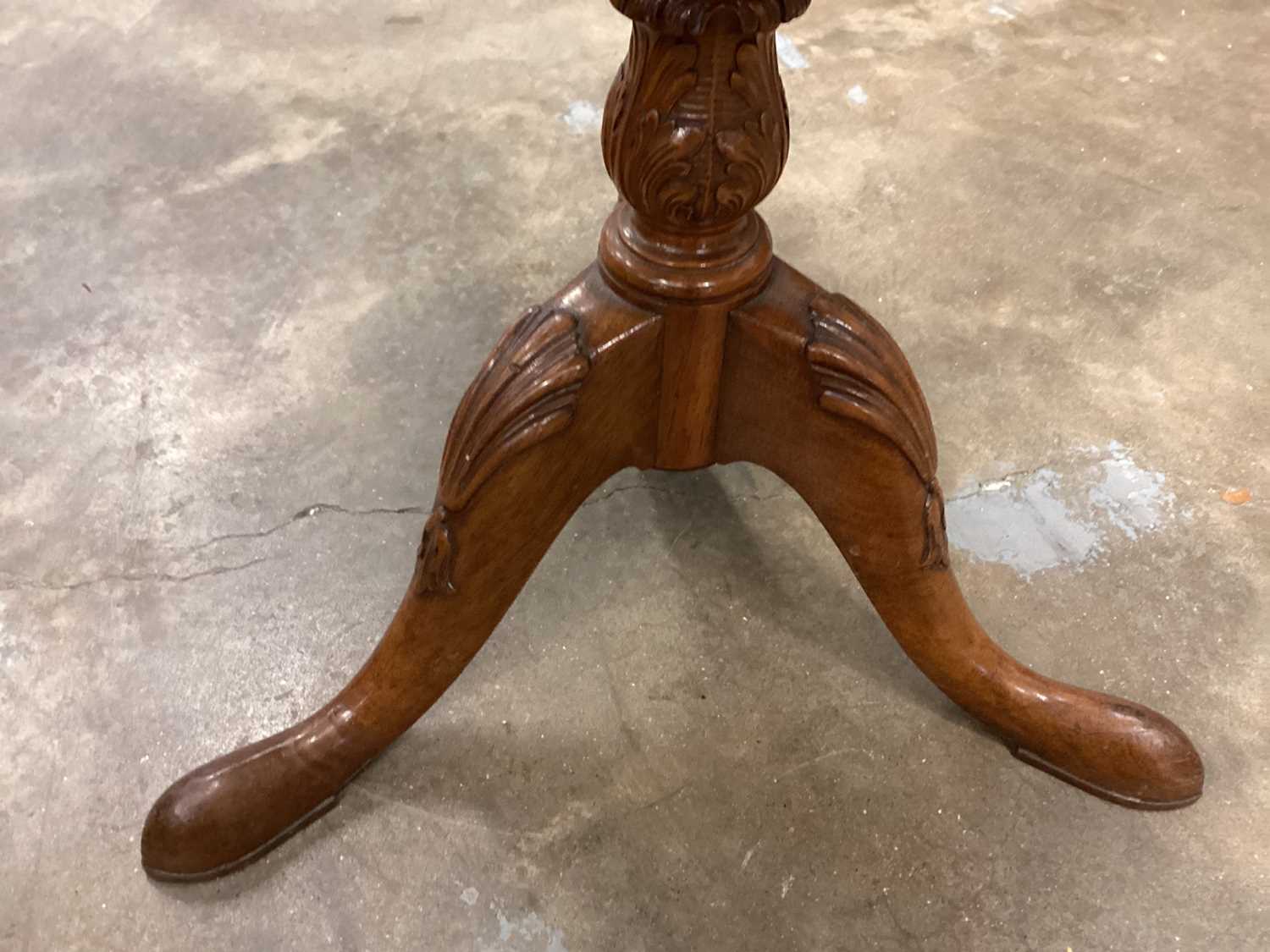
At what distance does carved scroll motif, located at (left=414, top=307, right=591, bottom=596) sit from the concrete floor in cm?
28

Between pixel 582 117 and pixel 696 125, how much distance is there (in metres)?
0.91

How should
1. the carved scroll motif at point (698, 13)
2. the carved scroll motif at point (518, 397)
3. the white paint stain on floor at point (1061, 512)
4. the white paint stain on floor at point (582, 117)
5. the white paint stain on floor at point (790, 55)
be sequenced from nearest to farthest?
the carved scroll motif at point (698, 13) < the carved scroll motif at point (518, 397) < the white paint stain on floor at point (1061, 512) < the white paint stain on floor at point (582, 117) < the white paint stain on floor at point (790, 55)

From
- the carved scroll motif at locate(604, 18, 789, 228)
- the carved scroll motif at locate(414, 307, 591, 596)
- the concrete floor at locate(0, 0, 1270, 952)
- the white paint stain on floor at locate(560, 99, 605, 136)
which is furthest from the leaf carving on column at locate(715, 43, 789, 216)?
the white paint stain on floor at locate(560, 99, 605, 136)

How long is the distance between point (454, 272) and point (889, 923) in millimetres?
790

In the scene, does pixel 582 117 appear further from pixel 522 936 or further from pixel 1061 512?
pixel 522 936

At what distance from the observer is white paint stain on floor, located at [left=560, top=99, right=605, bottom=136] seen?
138 cm

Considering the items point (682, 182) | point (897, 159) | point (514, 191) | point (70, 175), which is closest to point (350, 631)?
point (682, 182)

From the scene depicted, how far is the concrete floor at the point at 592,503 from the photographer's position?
753mm

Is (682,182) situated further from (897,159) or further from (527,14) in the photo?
(527,14)

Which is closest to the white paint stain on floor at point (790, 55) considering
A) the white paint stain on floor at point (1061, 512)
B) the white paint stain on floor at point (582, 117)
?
the white paint stain on floor at point (582, 117)

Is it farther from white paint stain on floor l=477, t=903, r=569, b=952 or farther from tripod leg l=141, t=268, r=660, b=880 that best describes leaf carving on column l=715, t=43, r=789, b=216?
white paint stain on floor l=477, t=903, r=569, b=952

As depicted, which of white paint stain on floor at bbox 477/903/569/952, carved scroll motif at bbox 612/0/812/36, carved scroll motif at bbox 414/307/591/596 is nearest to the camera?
carved scroll motif at bbox 612/0/812/36

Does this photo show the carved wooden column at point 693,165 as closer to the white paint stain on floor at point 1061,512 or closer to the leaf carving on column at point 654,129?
the leaf carving on column at point 654,129

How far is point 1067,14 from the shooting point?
5.22ft
